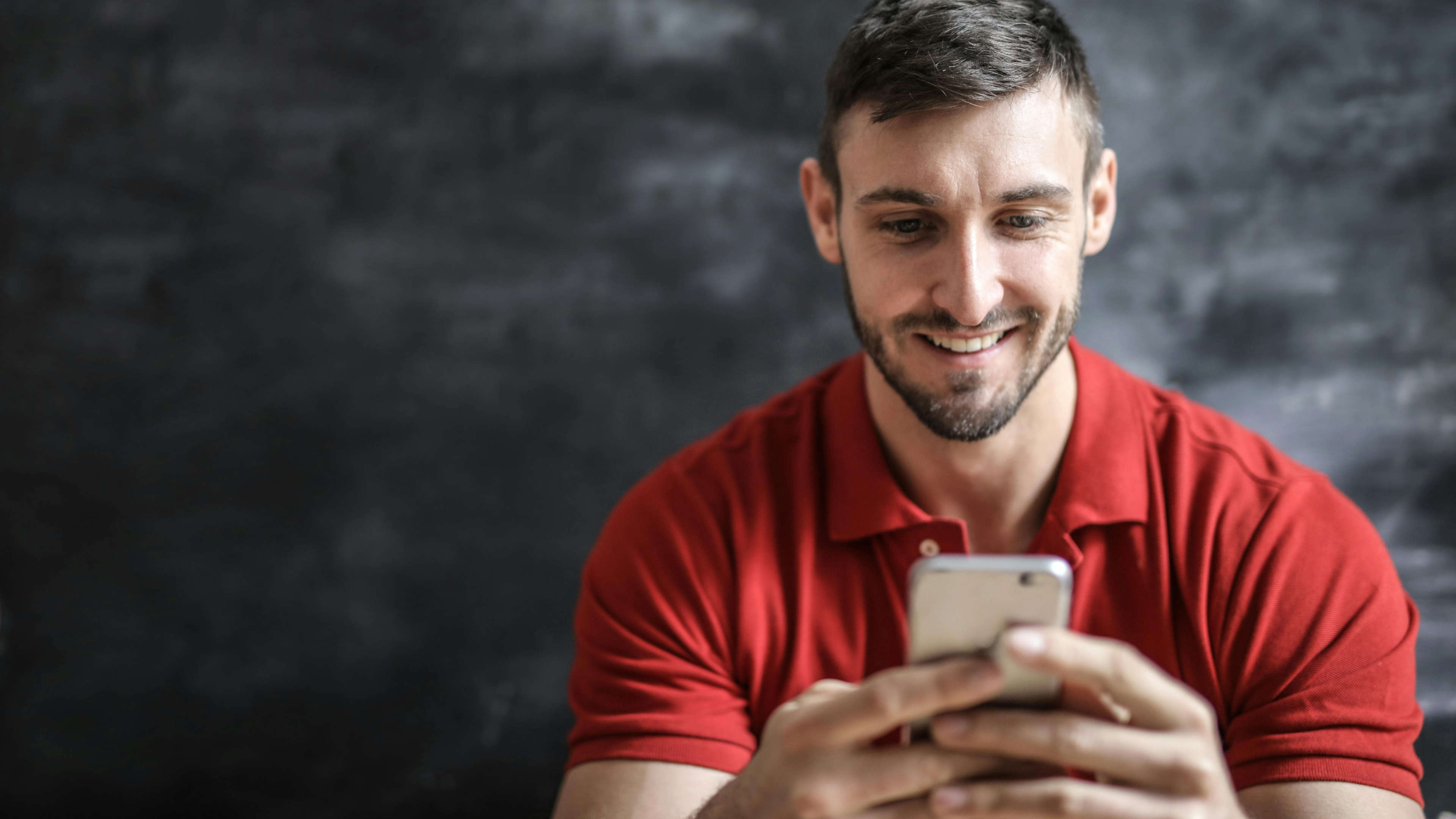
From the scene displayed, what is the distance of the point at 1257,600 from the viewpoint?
1351 millimetres

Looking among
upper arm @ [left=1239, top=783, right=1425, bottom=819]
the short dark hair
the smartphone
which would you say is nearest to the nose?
the short dark hair

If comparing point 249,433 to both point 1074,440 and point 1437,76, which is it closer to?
point 1074,440

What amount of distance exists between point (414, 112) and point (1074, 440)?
1338 millimetres

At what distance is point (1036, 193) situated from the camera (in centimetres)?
133

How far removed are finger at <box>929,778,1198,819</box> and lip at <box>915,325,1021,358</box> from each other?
0.62 m

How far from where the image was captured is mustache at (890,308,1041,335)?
1378mm

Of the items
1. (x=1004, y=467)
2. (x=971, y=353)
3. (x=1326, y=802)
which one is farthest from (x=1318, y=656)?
(x=971, y=353)

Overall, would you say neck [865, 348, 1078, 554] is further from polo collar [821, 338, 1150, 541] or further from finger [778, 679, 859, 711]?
finger [778, 679, 859, 711]

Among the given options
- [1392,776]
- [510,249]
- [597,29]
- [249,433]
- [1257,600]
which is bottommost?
[1392,776]

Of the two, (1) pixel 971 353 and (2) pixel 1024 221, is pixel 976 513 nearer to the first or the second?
(1) pixel 971 353

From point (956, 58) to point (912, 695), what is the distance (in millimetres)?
814

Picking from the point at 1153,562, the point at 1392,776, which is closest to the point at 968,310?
the point at 1153,562

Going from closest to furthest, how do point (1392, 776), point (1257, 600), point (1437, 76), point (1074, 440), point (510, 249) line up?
point (1392, 776) < point (1257, 600) < point (1074, 440) < point (1437, 76) < point (510, 249)

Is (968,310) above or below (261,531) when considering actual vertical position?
above
